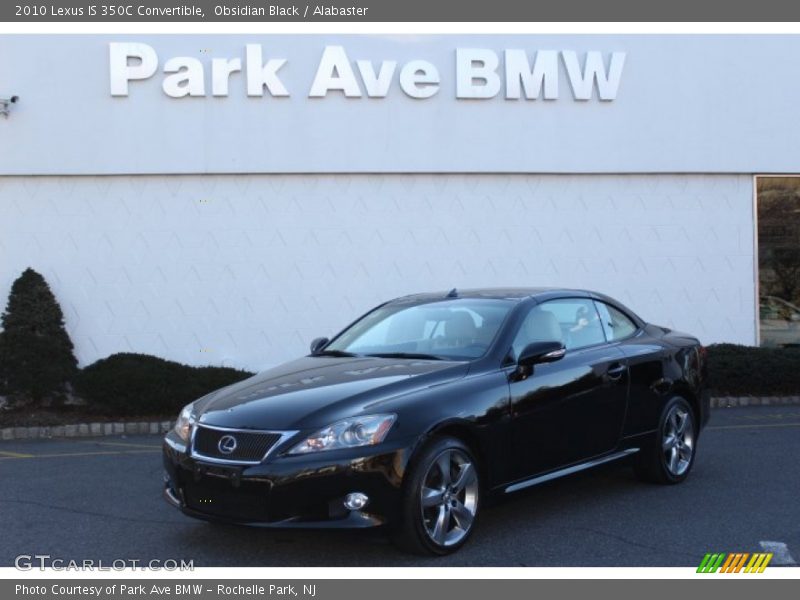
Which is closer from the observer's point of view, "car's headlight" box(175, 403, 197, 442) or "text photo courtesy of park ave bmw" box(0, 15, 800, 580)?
"car's headlight" box(175, 403, 197, 442)

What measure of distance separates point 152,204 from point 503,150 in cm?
481

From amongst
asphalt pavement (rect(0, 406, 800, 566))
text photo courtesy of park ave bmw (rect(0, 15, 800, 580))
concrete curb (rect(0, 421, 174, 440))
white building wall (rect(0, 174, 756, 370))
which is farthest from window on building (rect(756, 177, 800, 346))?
concrete curb (rect(0, 421, 174, 440))

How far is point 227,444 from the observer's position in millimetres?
5434

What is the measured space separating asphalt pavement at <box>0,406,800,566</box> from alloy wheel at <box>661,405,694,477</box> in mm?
172

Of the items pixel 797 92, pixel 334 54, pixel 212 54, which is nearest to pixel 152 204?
pixel 212 54

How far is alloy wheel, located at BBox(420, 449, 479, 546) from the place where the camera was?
17.9ft

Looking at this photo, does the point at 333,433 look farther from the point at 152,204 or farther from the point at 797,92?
the point at 797,92

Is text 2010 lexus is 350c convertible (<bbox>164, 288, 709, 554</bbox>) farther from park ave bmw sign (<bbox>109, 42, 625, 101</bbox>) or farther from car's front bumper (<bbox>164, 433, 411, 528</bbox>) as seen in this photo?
park ave bmw sign (<bbox>109, 42, 625, 101</bbox>)

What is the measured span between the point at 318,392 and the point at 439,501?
0.96 m

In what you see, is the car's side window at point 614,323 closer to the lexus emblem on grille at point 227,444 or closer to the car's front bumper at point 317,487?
the car's front bumper at point 317,487

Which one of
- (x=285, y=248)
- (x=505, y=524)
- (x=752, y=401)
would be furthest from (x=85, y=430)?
(x=752, y=401)

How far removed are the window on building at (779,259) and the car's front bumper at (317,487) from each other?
396 inches

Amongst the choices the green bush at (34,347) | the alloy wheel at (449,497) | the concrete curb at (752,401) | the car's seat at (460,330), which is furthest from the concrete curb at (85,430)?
the concrete curb at (752,401)

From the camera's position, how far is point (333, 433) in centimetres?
527
